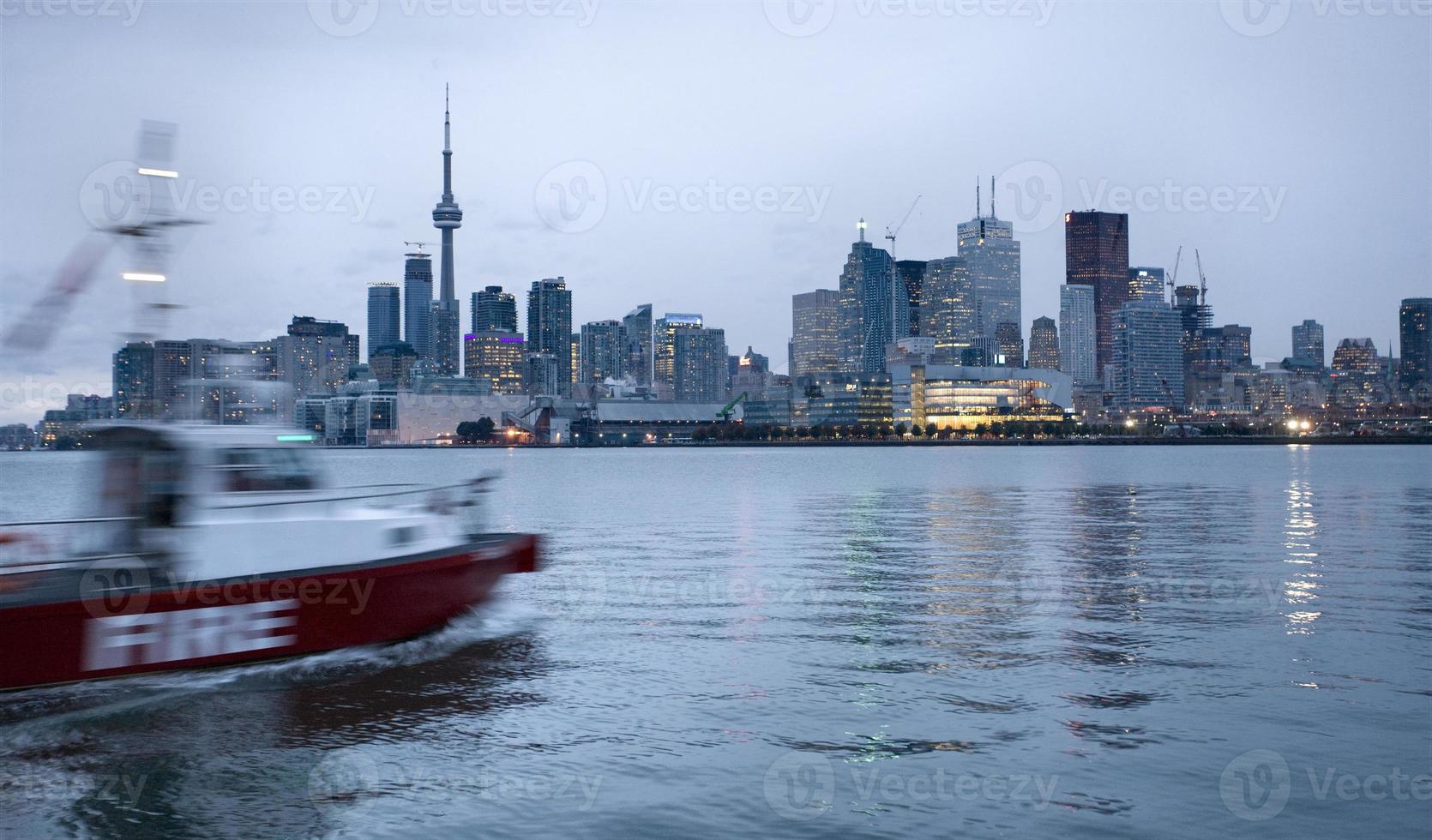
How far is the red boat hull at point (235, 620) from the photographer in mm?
13930

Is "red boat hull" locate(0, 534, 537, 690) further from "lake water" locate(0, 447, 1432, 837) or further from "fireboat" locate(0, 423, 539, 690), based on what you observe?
"lake water" locate(0, 447, 1432, 837)

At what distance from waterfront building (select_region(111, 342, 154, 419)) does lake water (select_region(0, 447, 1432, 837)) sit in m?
3.85

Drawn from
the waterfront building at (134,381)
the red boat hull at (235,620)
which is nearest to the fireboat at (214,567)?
the red boat hull at (235,620)

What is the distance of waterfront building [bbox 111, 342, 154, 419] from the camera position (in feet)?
53.7

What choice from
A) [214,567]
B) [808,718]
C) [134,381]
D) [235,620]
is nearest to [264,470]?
[214,567]

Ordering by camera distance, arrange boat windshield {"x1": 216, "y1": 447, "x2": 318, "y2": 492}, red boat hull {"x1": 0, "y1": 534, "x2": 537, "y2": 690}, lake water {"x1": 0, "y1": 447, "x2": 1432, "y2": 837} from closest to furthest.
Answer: lake water {"x1": 0, "y1": 447, "x2": 1432, "y2": 837} → red boat hull {"x1": 0, "y1": 534, "x2": 537, "y2": 690} → boat windshield {"x1": 216, "y1": 447, "x2": 318, "y2": 492}

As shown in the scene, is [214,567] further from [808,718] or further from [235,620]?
[808,718]

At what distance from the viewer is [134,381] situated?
645 inches

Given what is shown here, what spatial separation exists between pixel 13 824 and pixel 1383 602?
22522 mm

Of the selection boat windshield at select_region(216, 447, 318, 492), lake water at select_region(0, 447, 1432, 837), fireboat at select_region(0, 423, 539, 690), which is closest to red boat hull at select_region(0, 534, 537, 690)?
fireboat at select_region(0, 423, 539, 690)

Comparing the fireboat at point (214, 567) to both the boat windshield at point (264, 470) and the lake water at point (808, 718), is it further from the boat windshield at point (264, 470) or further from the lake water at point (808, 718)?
the lake water at point (808, 718)

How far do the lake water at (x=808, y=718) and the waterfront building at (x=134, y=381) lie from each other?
385cm

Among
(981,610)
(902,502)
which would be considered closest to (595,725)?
(981,610)

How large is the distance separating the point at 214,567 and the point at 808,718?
26.8ft
